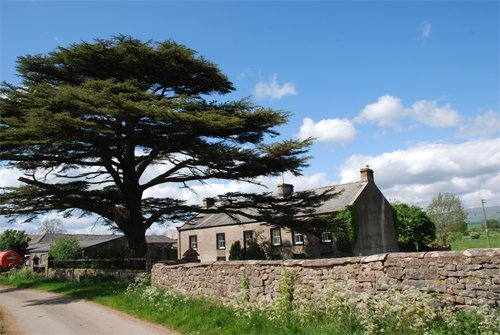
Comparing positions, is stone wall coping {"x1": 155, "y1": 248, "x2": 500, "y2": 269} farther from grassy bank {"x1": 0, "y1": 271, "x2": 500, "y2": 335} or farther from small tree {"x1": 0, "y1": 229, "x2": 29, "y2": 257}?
small tree {"x1": 0, "y1": 229, "x2": 29, "y2": 257}

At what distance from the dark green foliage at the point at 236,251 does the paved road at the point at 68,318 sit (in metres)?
19.8

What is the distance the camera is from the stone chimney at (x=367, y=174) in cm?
3475

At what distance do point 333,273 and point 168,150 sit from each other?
1292cm

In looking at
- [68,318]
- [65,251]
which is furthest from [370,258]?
[65,251]

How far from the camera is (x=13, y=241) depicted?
42.7 metres

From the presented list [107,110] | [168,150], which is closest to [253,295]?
[107,110]

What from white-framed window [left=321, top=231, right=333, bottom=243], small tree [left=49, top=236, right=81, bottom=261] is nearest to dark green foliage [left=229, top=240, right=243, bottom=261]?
white-framed window [left=321, top=231, right=333, bottom=243]

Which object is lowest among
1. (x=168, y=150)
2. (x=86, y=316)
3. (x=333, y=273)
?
(x=86, y=316)

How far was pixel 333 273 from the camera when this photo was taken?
9.45 m

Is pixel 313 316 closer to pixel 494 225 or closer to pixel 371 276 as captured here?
pixel 371 276

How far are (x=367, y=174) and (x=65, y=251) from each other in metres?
23.5

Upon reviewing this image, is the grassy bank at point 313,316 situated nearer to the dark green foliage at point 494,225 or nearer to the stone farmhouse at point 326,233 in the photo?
the stone farmhouse at point 326,233

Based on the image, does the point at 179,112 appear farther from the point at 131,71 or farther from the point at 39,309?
the point at 39,309

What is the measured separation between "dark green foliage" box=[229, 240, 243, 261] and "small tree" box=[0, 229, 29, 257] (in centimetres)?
2246
